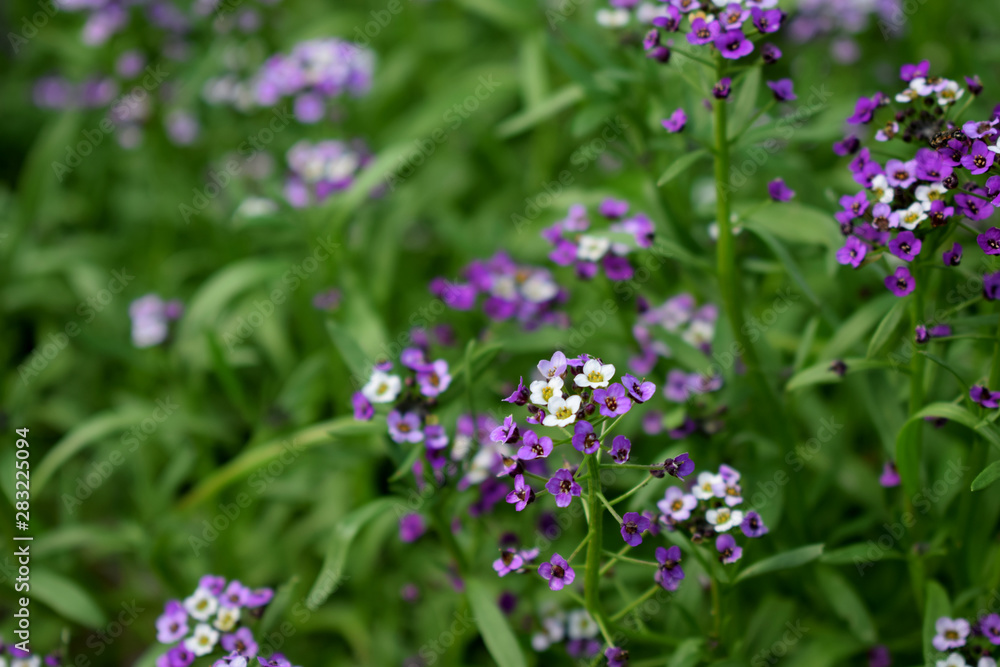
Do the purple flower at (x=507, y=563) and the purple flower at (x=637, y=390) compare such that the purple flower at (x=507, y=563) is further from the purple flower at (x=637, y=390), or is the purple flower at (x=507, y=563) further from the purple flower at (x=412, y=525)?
the purple flower at (x=412, y=525)

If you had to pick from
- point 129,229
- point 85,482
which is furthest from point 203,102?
point 85,482

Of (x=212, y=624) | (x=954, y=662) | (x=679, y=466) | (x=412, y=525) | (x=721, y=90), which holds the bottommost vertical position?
(x=954, y=662)

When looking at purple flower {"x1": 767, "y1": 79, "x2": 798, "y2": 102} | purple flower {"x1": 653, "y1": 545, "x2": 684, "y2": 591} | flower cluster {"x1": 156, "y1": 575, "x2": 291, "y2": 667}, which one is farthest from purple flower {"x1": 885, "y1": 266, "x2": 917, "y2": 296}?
flower cluster {"x1": 156, "y1": 575, "x2": 291, "y2": 667}

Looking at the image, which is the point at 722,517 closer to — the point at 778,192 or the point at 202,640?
the point at 778,192

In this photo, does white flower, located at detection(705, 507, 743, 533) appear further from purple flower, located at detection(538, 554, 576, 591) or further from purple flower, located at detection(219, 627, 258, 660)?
purple flower, located at detection(219, 627, 258, 660)

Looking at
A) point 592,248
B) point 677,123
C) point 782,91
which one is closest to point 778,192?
point 782,91

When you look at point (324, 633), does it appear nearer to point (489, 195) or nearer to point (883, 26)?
point (489, 195)

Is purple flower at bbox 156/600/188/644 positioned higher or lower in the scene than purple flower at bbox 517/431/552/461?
lower
